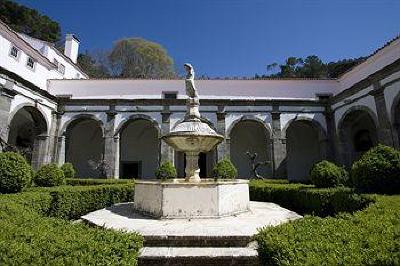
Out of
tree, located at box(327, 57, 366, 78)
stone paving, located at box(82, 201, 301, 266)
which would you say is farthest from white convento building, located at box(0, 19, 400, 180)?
tree, located at box(327, 57, 366, 78)

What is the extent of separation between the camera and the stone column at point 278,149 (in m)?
18.7

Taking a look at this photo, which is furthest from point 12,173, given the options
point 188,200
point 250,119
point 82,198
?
point 250,119

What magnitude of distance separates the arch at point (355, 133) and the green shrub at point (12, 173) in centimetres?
1629

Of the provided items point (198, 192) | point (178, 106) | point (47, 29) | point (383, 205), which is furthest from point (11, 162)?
point (47, 29)

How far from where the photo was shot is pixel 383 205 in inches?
194

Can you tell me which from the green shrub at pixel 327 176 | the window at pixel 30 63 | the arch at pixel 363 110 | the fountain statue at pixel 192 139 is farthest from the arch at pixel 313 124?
the window at pixel 30 63

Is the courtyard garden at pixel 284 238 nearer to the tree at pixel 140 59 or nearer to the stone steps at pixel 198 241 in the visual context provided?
the stone steps at pixel 198 241

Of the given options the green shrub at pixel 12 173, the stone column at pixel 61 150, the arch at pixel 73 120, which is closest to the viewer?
the green shrub at pixel 12 173

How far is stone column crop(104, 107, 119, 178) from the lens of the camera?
1850cm

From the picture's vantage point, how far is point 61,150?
18.7 meters

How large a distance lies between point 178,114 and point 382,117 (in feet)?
40.1

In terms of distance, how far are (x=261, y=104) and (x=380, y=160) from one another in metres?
13.1

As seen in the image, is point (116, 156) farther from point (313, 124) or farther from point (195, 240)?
point (195, 240)

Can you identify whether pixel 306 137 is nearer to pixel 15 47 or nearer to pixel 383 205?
pixel 383 205
